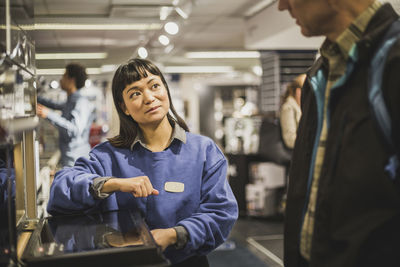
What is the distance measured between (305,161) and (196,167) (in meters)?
0.41

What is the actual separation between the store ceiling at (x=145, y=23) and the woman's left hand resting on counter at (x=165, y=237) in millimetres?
1636

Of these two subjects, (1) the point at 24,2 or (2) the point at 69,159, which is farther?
(2) the point at 69,159

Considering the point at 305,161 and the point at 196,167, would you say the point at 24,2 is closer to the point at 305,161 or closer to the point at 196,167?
the point at 196,167

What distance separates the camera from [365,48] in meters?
0.97

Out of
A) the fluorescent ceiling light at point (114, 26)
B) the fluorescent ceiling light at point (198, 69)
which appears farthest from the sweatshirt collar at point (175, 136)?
the fluorescent ceiling light at point (198, 69)

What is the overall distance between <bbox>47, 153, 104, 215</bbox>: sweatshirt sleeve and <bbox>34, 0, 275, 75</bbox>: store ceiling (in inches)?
53.8

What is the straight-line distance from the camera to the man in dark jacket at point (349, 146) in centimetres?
93

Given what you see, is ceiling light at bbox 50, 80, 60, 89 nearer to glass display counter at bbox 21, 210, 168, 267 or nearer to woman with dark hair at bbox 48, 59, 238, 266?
woman with dark hair at bbox 48, 59, 238, 266

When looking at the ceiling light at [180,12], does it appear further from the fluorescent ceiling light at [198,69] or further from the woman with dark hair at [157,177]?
the fluorescent ceiling light at [198,69]

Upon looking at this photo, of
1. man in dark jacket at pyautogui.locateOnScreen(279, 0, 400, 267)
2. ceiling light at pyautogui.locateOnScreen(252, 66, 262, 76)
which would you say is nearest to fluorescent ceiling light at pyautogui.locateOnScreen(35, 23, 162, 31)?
man in dark jacket at pyautogui.locateOnScreen(279, 0, 400, 267)

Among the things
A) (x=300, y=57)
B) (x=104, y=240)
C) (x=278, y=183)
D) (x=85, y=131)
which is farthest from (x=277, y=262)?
(x=300, y=57)

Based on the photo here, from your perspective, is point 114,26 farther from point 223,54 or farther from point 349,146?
point 349,146

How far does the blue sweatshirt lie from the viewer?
1.37 meters

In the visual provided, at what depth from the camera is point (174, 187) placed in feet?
4.76
